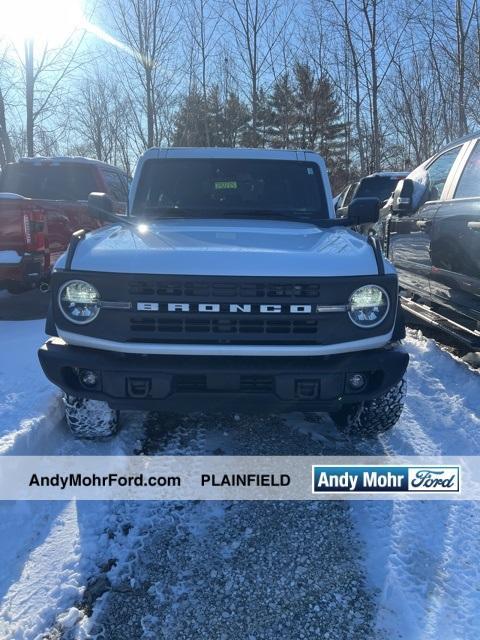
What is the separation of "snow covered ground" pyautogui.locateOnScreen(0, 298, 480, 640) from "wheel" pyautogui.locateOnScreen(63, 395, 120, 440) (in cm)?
14

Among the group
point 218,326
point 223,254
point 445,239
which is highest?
point 223,254

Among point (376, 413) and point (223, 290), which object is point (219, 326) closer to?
point (223, 290)

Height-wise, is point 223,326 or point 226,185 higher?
point 226,185

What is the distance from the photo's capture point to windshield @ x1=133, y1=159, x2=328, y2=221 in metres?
4.16

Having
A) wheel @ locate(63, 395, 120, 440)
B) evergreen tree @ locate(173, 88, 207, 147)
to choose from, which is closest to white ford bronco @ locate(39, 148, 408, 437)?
wheel @ locate(63, 395, 120, 440)

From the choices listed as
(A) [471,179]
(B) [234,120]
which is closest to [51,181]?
(A) [471,179]

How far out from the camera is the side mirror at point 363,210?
152 inches

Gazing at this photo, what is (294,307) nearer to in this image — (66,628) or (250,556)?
(250,556)

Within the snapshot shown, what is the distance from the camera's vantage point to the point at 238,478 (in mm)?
2998

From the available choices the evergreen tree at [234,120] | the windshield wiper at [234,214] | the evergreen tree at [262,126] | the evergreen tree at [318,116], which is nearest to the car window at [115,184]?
the windshield wiper at [234,214]

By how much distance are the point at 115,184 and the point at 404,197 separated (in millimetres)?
6227

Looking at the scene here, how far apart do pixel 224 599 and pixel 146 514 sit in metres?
0.69

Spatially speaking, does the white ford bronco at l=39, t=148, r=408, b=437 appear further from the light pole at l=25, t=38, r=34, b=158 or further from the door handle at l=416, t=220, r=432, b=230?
the light pole at l=25, t=38, r=34, b=158

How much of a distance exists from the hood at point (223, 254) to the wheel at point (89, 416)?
829mm
